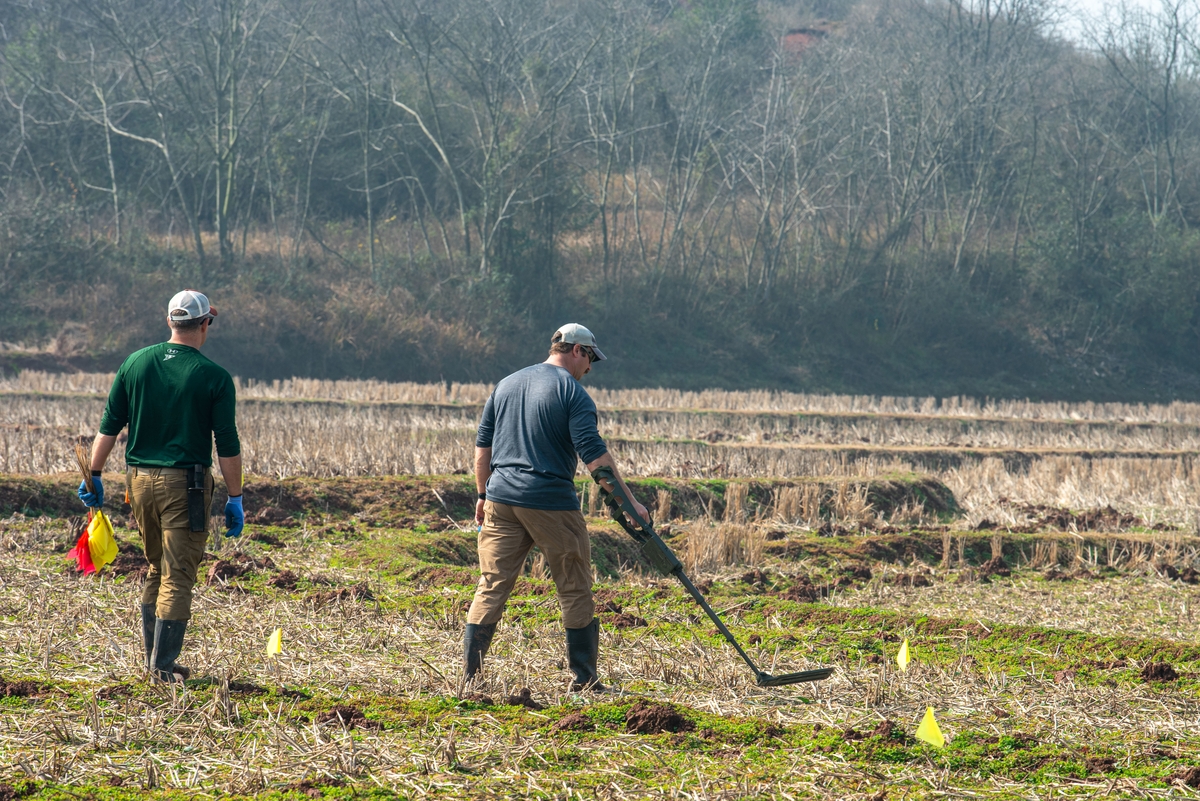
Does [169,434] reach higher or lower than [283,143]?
lower

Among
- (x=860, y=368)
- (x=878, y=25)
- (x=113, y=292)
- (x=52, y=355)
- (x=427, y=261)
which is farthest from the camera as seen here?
(x=878, y=25)

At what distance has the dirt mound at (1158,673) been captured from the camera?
230 inches

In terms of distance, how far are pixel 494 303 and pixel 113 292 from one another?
10.5 meters

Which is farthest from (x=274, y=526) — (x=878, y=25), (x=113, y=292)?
(x=878, y=25)

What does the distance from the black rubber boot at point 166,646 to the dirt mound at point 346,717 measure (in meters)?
0.78

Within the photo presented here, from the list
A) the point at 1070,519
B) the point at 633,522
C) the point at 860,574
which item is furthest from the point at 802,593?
the point at 1070,519

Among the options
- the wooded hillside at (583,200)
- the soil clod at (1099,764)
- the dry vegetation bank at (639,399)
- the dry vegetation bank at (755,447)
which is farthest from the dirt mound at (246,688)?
the wooded hillside at (583,200)

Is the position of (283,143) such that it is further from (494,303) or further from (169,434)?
(169,434)

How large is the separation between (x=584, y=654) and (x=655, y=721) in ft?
2.45

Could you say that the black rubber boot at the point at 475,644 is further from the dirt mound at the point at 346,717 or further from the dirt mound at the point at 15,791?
the dirt mound at the point at 15,791

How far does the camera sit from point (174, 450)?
15.9 ft

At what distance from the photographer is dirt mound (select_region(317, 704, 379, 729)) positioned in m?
4.44

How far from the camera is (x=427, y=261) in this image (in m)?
35.4

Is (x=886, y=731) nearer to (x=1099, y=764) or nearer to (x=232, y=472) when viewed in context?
(x=1099, y=764)
